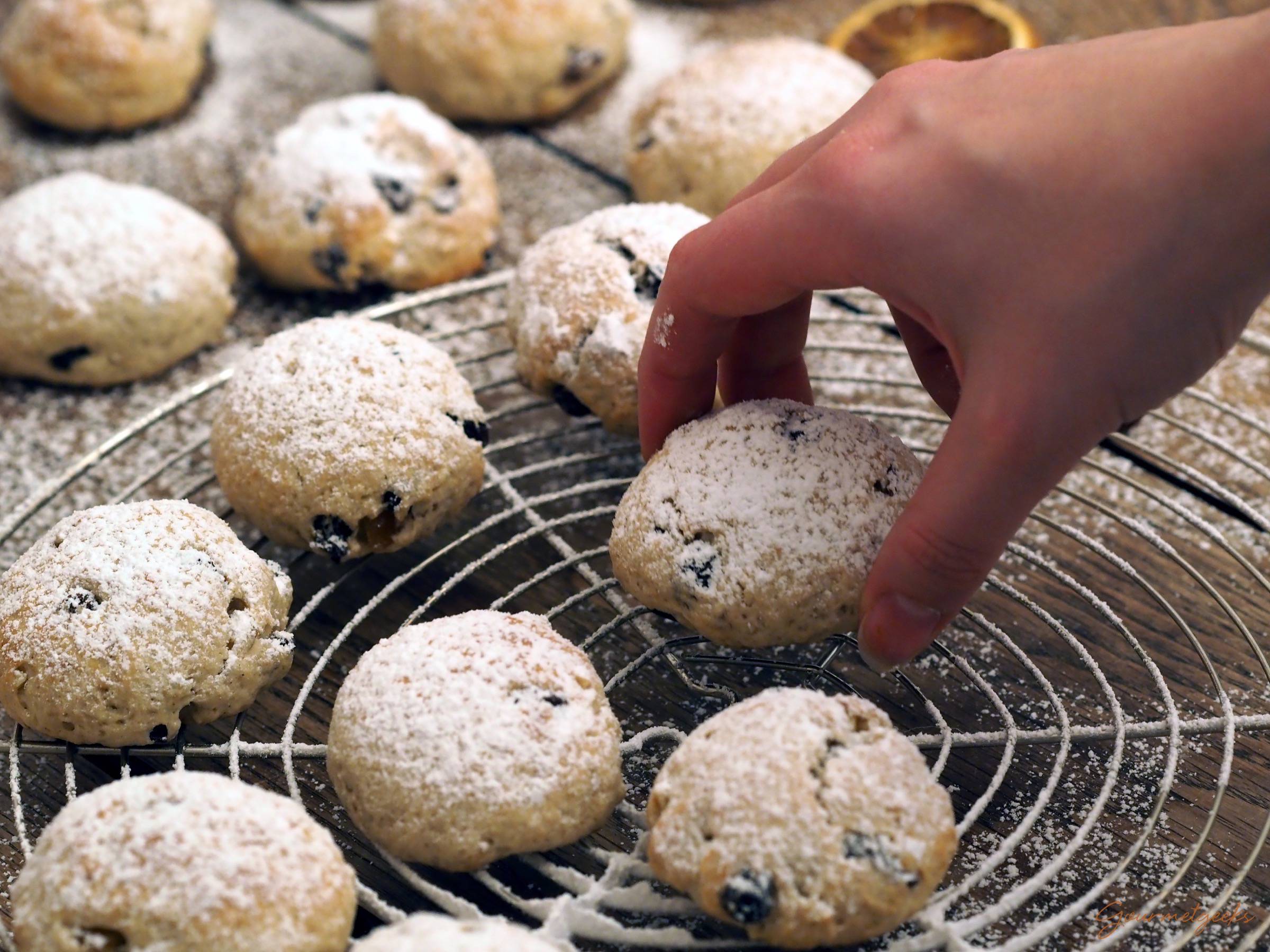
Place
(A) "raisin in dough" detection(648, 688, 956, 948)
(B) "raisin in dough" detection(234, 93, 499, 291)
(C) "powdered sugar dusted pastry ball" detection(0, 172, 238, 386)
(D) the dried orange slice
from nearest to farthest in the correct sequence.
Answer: (A) "raisin in dough" detection(648, 688, 956, 948)
(C) "powdered sugar dusted pastry ball" detection(0, 172, 238, 386)
(B) "raisin in dough" detection(234, 93, 499, 291)
(D) the dried orange slice

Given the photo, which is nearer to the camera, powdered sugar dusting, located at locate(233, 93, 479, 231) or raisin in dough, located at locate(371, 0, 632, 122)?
powdered sugar dusting, located at locate(233, 93, 479, 231)

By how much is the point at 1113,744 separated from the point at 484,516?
0.96 metres

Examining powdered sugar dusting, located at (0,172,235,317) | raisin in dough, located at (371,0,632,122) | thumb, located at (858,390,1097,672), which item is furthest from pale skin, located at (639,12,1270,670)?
raisin in dough, located at (371,0,632,122)

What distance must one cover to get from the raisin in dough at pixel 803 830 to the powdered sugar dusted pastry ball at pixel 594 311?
69 centimetres

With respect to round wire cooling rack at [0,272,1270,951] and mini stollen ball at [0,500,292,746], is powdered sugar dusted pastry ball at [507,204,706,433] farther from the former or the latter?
mini stollen ball at [0,500,292,746]

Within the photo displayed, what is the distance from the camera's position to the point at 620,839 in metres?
1.47

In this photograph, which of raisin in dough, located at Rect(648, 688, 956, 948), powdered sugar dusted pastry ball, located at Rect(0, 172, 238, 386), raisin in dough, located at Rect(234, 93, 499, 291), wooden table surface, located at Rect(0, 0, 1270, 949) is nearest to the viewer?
raisin in dough, located at Rect(648, 688, 956, 948)

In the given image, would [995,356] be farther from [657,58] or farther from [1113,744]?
[657,58]

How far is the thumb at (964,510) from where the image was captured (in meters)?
1.11

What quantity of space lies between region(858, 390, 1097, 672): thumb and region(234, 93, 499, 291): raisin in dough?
133cm

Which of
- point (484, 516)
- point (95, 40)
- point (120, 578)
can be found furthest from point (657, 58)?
point (120, 578)

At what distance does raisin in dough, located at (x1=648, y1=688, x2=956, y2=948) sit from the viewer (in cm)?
116

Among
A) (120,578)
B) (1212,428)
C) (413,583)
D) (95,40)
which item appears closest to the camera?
(120,578)

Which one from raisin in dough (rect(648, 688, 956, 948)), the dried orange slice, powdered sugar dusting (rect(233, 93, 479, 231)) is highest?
the dried orange slice
